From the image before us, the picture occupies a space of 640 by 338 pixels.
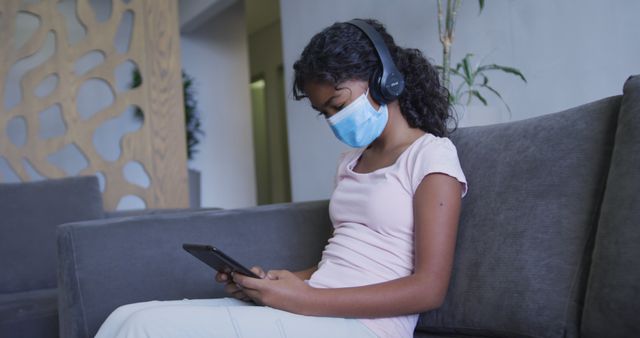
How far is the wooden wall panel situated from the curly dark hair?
7.17 ft

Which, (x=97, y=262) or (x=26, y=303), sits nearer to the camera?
(x=97, y=262)

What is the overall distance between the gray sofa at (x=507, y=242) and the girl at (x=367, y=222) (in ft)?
0.36

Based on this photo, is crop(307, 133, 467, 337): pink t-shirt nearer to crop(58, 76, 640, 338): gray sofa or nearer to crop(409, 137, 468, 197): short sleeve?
crop(409, 137, 468, 197): short sleeve

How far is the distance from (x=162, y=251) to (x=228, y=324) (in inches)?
20.0

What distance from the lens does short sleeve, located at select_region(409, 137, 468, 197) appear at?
3.76 ft

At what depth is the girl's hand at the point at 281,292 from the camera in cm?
106

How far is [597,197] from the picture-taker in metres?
1.09

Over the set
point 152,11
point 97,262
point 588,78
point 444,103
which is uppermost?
point 152,11

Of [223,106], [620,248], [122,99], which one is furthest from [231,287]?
[223,106]

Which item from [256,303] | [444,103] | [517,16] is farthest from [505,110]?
[256,303]

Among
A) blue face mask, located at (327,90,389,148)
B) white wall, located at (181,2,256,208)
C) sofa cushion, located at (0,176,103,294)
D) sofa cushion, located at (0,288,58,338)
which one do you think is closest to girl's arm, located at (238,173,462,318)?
blue face mask, located at (327,90,389,148)

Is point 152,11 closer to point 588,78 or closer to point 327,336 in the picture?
point 588,78

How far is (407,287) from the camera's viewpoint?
1086mm

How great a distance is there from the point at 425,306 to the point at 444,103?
1.56 feet
